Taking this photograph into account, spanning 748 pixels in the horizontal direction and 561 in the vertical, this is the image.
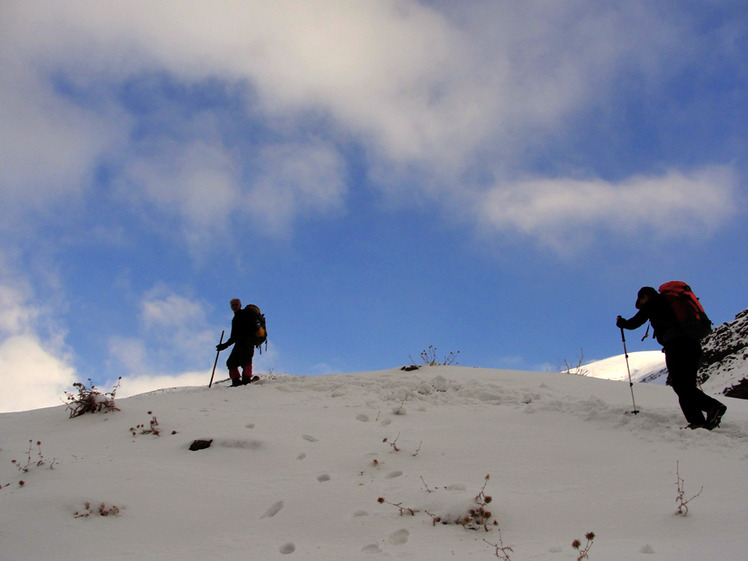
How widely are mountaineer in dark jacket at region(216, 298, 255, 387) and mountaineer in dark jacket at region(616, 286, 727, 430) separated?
723 centimetres

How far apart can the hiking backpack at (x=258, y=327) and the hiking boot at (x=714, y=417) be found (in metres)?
7.80

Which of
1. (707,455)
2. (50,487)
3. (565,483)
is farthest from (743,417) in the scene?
(50,487)

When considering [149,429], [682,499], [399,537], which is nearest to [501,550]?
Answer: [399,537]

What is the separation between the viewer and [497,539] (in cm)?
422

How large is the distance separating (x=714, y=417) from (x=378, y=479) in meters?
4.06

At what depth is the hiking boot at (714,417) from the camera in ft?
21.2

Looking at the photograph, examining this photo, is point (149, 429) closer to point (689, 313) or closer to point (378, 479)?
point (378, 479)

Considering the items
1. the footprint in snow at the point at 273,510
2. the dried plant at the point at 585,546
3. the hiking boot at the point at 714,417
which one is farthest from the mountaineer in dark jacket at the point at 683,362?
the footprint in snow at the point at 273,510

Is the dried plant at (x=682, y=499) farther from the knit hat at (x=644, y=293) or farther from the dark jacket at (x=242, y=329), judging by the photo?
the dark jacket at (x=242, y=329)

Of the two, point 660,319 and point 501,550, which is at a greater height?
point 660,319

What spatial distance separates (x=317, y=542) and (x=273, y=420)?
3.55 metres

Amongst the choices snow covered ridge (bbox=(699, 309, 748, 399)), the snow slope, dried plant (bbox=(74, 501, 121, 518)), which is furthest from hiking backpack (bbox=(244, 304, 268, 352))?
snow covered ridge (bbox=(699, 309, 748, 399))

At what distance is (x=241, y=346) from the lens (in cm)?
1111

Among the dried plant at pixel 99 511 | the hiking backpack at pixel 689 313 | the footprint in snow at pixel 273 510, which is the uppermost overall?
the hiking backpack at pixel 689 313
